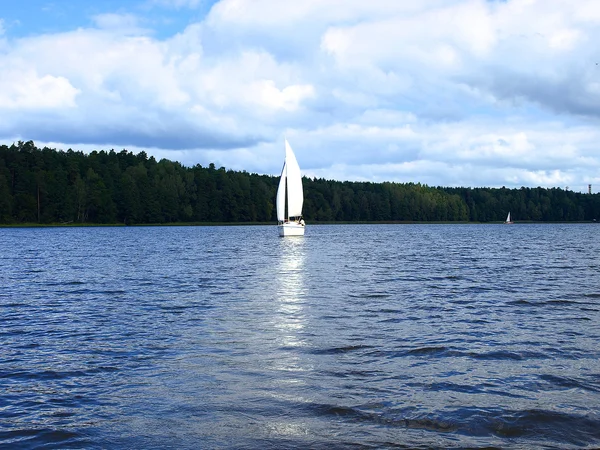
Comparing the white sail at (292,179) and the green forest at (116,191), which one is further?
the green forest at (116,191)

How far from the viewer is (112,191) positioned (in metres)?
157

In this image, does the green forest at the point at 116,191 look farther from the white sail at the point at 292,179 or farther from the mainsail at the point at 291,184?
the white sail at the point at 292,179

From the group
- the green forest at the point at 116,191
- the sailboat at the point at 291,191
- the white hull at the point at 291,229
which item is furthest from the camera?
the green forest at the point at 116,191

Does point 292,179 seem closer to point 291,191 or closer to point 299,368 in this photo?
point 291,191

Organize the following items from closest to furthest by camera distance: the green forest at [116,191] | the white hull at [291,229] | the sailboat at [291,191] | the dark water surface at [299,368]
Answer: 1. the dark water surface at [299,368]
2. the white hull at [291,229]
3. the sailboat at [291,191]
4. the green forest at [116,191]

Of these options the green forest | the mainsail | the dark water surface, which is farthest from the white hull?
the green forest

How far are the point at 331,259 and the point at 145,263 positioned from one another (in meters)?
13.4

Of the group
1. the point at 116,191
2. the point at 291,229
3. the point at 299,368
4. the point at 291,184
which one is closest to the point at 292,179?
the point at 291,184

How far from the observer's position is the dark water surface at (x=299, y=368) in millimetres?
8969

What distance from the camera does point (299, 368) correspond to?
1241 cm

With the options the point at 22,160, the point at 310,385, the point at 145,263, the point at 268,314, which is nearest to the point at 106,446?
the point at 310,385

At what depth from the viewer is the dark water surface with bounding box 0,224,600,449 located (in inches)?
353

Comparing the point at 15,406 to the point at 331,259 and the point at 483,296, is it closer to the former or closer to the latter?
the point at 483,296

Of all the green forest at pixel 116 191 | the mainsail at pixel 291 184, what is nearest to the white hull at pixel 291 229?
the mainsail at pixel 291 184
